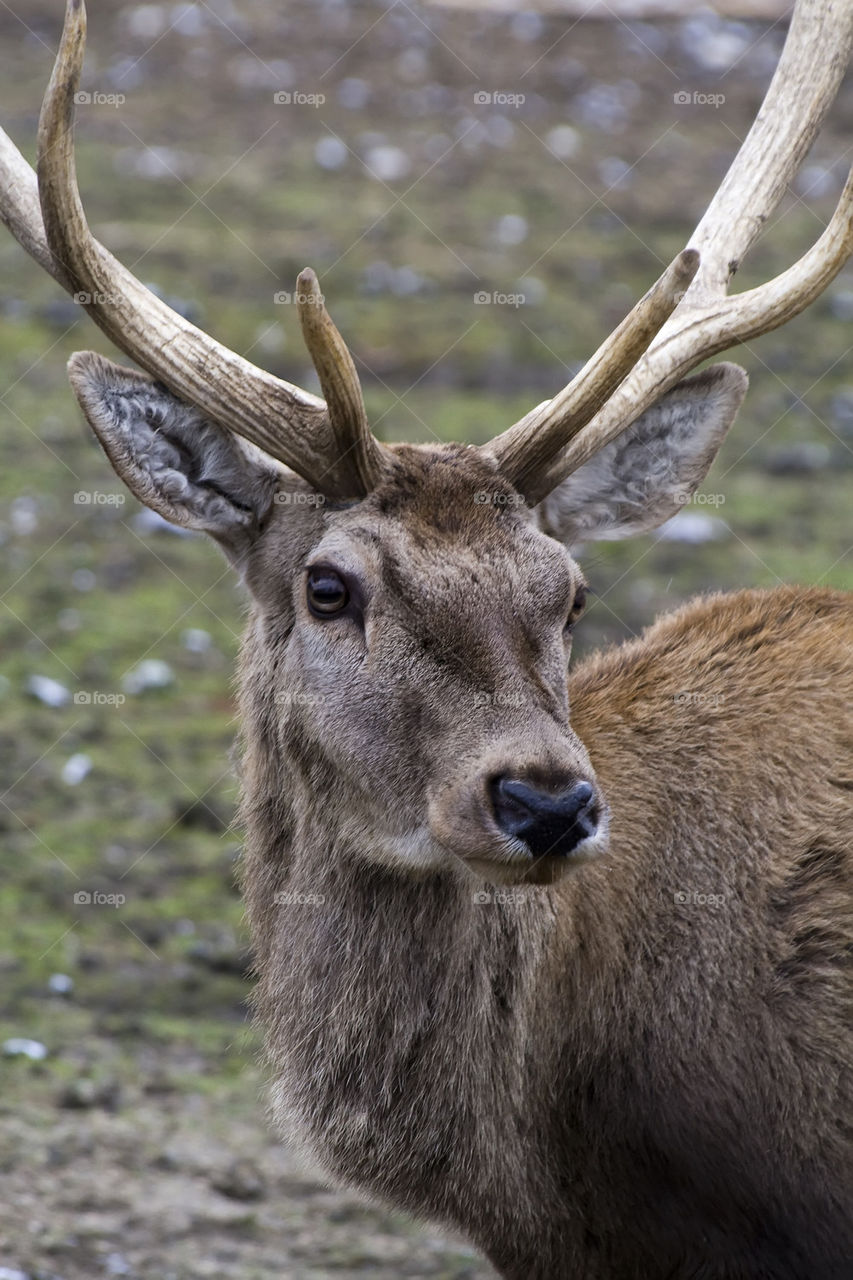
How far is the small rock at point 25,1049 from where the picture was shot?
6.08 m

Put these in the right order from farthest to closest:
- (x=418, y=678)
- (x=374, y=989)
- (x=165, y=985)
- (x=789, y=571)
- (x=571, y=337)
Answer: (x=571, y=337), (x=789, y=571), (x=165, y=985), (x=374, y=989), (x=418, y=678)

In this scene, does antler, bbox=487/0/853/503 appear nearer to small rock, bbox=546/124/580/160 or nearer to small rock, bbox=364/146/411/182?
small rock, bbox=364/146/411/182

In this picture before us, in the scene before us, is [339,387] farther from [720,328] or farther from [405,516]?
[720,328]

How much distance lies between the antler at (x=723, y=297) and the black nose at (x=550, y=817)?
996 millimetres

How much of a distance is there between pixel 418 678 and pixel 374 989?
2.74ft

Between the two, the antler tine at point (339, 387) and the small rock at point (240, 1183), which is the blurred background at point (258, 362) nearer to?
the small rock at point (240, 1183)

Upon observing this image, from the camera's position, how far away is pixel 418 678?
3.99m

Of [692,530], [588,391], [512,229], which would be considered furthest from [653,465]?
[512,229]

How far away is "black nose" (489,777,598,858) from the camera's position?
3646 millimetres

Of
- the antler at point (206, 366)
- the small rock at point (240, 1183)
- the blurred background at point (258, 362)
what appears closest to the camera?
the antler at point (206, 366)

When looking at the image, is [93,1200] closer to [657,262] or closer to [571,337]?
[571,337]

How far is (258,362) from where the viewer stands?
34.3 feet

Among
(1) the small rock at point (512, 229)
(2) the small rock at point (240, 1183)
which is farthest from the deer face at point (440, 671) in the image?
(1) the small rock at point (512, 229)

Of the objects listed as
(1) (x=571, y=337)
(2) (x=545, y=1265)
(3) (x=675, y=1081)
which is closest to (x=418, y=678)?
(3) (x=675, y=1081)
